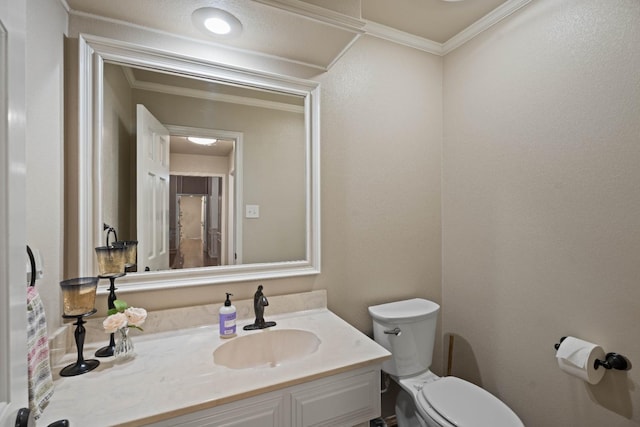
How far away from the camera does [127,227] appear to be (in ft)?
4.05

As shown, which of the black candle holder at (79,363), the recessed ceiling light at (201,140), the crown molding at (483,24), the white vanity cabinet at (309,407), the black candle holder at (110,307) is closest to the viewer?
the white vanity cabinet at (309,407)

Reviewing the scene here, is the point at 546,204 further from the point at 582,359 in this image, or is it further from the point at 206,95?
the point at 206,95

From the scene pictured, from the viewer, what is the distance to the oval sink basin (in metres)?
1.23

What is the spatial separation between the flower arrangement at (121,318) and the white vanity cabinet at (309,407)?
1.27ft

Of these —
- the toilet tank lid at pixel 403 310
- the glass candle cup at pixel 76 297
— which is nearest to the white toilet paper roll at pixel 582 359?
the toilet tank lid at pixel 403 310

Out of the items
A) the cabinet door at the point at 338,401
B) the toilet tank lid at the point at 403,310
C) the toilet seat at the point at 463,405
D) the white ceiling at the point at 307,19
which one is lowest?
the toilet seat at the point at 463,405

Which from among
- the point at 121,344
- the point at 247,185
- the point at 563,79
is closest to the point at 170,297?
→ the point at 121,344

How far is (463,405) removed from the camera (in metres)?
1.26

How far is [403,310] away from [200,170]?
1298mm

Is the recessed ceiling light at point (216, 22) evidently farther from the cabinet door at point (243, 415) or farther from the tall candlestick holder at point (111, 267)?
the cabinet door at point (243, 415)

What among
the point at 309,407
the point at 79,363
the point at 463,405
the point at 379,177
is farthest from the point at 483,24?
the point at 79,363

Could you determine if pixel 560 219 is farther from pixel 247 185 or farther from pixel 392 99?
pixel 247 185

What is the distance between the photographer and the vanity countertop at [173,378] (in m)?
0.78

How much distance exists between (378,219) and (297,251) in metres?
0.53
